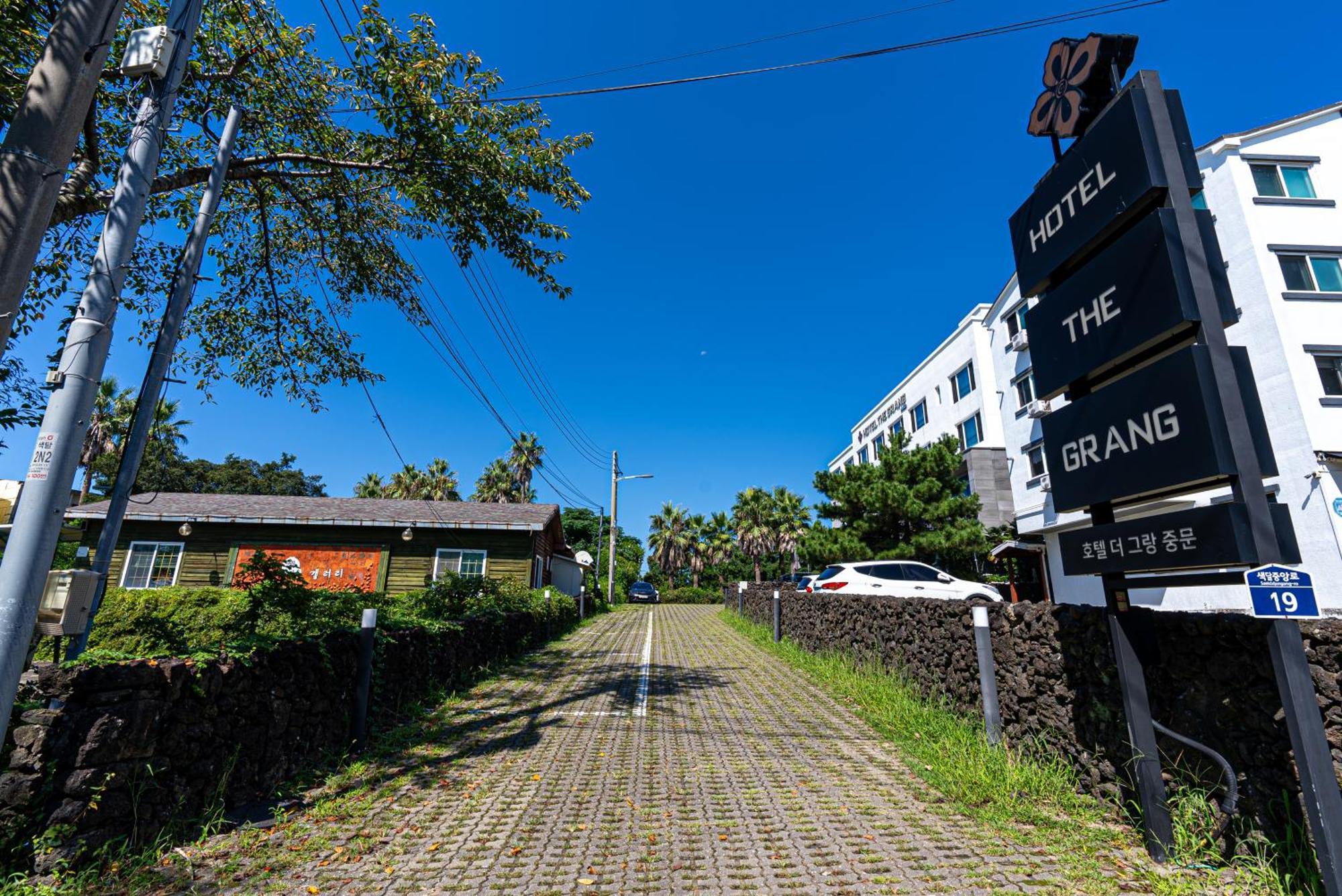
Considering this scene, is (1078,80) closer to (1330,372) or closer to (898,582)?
(898,582)

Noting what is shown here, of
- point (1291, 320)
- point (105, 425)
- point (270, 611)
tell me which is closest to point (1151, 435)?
point (270, 611)

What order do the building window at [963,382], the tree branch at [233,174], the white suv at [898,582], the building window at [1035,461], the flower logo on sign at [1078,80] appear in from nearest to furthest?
the flower logo on sign at [1078,80], the tree branch at [233,174], the white suv at [898,582], the building window at [1035,461], the building window at [963,382]

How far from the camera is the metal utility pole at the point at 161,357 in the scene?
15.8 ft

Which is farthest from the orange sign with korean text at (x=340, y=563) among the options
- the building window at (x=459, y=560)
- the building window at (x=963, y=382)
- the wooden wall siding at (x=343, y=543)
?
the building window at (x=963, y=382)

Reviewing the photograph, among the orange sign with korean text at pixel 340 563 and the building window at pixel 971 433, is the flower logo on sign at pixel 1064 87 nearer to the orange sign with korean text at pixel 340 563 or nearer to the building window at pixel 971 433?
the orange sign with korean text at pixel 340 563

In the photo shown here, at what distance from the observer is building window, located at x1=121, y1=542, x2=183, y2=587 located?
19219 mm

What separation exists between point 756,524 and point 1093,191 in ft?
146

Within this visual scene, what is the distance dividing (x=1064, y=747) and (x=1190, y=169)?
4.48 m

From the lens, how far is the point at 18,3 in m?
5.41

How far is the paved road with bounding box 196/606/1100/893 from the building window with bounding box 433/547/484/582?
528 inches

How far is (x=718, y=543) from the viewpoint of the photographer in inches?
2048

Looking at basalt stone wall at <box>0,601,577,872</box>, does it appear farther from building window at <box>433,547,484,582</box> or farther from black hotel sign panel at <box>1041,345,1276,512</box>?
building window at <box>433,547,484,582</box>

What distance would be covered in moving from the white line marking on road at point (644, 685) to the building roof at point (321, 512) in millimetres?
8025

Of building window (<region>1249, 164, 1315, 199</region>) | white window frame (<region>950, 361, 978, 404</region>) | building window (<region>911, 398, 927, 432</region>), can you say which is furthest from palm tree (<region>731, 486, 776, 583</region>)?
building window (<region>1249, 164, 1315, 199</region>)
